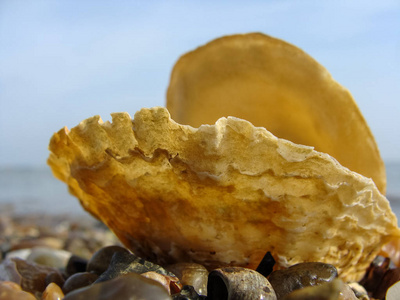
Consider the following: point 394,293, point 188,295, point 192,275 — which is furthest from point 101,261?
point 394,293

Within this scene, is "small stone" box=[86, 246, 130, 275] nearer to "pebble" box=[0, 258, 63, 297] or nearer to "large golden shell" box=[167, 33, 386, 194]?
"pebble" box=[0, 258, 63, 297]

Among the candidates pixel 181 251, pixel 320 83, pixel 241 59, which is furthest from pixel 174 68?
pixel 181 251

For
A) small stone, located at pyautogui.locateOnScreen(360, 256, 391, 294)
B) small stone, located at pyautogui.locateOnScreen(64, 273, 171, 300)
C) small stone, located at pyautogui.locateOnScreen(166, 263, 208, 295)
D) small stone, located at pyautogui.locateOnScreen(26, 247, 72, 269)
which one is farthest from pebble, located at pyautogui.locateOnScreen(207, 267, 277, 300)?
small stone, located at pyautogui.locateOnScreen(26, 247, 72, 269)

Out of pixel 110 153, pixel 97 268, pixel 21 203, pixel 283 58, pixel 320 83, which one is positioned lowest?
pixel 21 203

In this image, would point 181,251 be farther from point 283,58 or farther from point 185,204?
point 283,58

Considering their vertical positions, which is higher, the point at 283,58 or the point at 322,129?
the point at 283,58

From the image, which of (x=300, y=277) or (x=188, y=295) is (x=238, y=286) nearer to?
(x=188, y=295)
